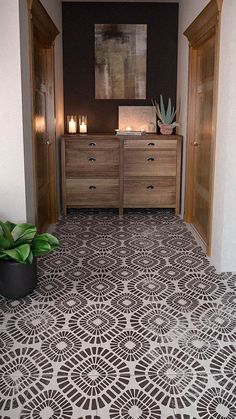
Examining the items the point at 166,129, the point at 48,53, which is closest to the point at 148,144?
the point at 166,129

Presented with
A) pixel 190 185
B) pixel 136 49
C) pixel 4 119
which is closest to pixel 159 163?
pixel 190 185

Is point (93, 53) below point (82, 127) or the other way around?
the other way around

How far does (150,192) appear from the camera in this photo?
17.9 ft

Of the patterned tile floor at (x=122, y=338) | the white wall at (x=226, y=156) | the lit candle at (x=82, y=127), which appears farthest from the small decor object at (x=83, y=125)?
the white wall at (x=226, y=156)

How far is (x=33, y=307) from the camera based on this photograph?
295 cm

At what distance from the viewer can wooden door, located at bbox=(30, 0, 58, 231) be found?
4.12m

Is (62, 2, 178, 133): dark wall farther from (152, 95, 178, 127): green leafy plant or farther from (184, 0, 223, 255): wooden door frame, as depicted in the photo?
(184, 0, 223, 255): wooden door frame

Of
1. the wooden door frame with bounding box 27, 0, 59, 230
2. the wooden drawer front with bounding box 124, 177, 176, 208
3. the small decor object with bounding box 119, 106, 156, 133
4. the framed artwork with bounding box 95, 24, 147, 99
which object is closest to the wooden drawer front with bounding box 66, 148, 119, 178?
the wooden drawer front with bounding box 124, 177, 176, 208

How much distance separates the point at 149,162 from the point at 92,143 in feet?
2.36

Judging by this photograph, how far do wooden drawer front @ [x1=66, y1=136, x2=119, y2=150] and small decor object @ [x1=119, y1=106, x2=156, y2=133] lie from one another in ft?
1.73

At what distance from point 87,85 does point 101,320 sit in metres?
3.76

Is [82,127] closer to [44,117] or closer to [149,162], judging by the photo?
[149,162]

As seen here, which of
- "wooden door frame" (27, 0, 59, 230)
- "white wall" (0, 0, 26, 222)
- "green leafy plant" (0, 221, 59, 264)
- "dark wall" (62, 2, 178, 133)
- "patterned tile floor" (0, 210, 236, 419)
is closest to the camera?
"patterned tile floor" (0, 210, 236, 419)

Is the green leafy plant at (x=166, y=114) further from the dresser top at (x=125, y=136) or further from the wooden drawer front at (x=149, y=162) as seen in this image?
the wooden drawer front at (x=149, y=162)
